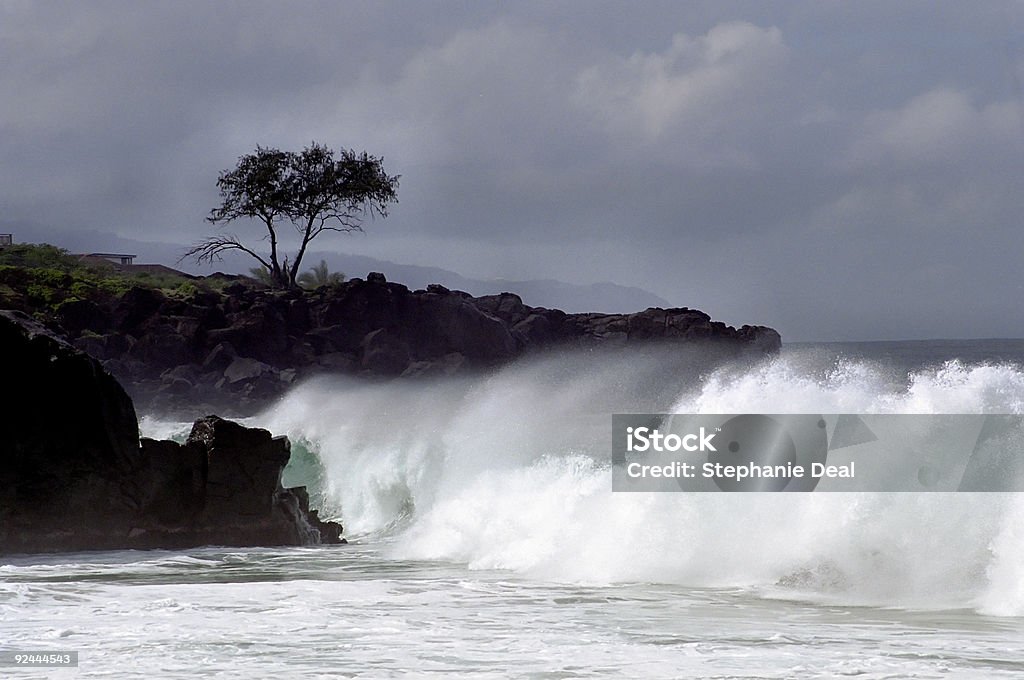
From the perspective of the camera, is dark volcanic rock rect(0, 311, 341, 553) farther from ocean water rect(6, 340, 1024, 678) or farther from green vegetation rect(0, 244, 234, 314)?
green vegetation rect(0, 244, 234, 314)

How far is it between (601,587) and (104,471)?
24.6 feet

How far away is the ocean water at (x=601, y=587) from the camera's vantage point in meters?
9.59

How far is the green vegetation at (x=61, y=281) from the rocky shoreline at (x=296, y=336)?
2.46 m

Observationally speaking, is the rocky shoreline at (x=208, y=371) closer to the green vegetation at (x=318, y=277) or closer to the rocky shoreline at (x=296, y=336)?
the rocky shoreline at (x=296, y=336)

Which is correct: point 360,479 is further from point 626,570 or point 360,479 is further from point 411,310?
point 411,310

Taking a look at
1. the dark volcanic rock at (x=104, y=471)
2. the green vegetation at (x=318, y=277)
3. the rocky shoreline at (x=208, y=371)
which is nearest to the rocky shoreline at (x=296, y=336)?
the rocky shoreline at (x=208, y=371)

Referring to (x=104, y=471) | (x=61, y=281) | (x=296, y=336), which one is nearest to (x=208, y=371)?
(x=296, y=336)

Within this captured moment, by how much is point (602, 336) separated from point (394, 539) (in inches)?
1758

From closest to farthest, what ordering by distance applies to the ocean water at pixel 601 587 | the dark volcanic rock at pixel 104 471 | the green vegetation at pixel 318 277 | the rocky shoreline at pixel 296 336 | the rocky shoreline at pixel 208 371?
the ocean water at pixel 601 587, the dark volcanic rock at pixel 104 471, the rocky shoreline at pixel 208 371, the rocky shoreline at pixel 296 336, the green vegetation at pixel 318 277

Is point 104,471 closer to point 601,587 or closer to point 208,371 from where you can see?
point 601,587

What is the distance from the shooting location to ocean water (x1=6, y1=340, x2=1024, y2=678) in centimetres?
959

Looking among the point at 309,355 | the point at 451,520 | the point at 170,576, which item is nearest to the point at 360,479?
the point at 451,520

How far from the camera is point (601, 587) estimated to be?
44.5 ft

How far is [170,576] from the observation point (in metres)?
14.3
